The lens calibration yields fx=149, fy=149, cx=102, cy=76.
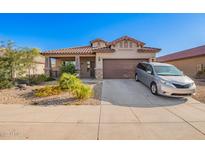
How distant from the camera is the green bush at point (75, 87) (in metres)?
7.77

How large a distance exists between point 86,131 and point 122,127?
111 centimetres

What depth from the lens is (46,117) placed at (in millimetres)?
5445

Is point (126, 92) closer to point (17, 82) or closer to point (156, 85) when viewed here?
point (156, 85)

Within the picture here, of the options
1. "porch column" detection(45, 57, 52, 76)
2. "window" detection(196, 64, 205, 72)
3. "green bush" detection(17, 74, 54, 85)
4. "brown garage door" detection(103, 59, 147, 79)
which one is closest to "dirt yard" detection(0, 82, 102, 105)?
"green bush" detection(17, 74, 54, 85)

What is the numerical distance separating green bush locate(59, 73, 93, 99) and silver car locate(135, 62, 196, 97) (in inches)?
154

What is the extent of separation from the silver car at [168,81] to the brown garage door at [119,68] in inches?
195

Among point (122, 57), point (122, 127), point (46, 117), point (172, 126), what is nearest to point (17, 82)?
point (46, 117)

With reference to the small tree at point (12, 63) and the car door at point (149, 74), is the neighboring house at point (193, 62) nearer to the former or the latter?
the car door at point (149, 74)

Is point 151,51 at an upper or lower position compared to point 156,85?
upper

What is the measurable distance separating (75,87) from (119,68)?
7.82m

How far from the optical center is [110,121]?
5023 mm

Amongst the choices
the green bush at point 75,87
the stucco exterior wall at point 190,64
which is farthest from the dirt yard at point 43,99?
the stucco exterior wall at point 190,64

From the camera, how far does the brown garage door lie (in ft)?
50.5

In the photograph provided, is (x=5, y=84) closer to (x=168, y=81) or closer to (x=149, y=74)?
(x=149, y=74)
